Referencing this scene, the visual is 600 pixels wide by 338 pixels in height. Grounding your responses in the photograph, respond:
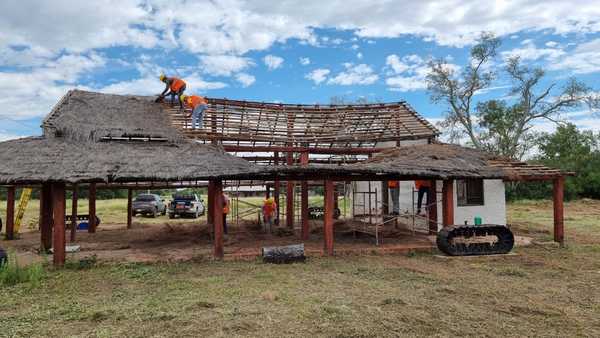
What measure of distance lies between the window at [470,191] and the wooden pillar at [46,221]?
1404 centimetres

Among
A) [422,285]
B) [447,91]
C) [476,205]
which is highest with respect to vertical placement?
[447,91]

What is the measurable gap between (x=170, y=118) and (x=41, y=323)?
1067 cm

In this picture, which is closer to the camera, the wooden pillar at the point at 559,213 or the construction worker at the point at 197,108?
the wooden pillar at the point at 559,213

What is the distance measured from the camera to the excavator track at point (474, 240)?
41.0ft

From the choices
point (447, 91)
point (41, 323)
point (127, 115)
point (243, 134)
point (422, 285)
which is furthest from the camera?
point (447, 91)

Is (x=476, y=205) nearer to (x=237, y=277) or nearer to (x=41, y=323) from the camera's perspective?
(x=237, y=277)

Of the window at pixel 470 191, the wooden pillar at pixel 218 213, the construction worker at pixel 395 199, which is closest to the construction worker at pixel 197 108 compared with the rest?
the wooden pillar at pixel 218 213

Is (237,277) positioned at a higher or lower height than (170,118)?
lower

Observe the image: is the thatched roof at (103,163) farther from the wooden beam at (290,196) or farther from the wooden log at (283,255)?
the wooden beam at (290,196)

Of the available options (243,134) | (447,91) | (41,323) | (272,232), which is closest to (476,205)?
(272,232)

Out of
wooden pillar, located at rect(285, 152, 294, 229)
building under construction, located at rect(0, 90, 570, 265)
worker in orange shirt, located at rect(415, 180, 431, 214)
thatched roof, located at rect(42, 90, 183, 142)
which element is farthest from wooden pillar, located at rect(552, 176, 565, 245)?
thatched roof, located at rect(42, 90, 183, 142)

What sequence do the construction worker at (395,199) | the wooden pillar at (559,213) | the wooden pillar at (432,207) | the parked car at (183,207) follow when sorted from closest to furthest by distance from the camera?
the wooden pillar at (559,213), the wooden pillar at (432,207), the construction worker at (395,199), the parked car at (183,207)

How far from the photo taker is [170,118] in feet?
53.7

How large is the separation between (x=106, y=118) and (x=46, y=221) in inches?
151
